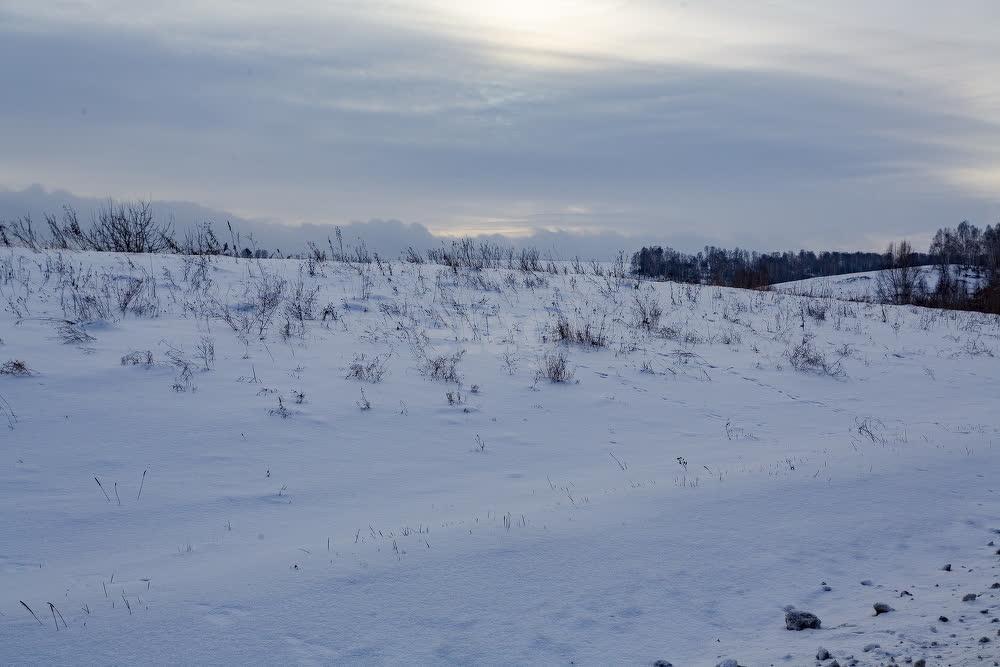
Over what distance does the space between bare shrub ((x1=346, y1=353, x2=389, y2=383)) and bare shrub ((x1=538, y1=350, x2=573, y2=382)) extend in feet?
7.04

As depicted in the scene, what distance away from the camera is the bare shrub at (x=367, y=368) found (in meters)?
8.36

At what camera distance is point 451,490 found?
6.03 m

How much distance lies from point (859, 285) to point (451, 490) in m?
63.0

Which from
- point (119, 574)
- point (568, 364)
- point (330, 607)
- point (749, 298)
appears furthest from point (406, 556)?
point (749, 298)

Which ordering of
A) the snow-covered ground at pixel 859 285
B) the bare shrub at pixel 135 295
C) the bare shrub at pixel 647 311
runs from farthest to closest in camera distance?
1. the snow-covered ground at pixel 859 285
2. the bare shrub at pixel 647 311
3. the bare shrub at pixel 135 295

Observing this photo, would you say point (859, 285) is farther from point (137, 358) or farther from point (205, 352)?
point (137, 358)

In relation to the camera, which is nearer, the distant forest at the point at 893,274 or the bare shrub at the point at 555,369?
the bare shrub at the point at 555,369

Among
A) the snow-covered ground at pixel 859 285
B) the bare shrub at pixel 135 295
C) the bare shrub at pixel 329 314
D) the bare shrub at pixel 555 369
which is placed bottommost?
the bare shrub at pixel 555 369

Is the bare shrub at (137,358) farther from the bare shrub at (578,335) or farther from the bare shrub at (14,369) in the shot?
the bare shrub at (578,335)

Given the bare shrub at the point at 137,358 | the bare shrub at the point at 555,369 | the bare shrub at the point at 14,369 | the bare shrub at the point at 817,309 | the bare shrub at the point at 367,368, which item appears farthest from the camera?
the bare shrub at the point at 817,309

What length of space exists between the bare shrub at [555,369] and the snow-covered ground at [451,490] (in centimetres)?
12

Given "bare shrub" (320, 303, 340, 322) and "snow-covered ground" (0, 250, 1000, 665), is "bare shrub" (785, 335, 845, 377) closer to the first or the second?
"snow-covered ground" (0, 250, 1000, 665)

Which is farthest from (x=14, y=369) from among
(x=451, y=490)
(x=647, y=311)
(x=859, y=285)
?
(x=859, y=285)

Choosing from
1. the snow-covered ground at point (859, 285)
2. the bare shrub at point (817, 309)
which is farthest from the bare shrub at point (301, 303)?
the snow-covered ground at point (859, 285)
